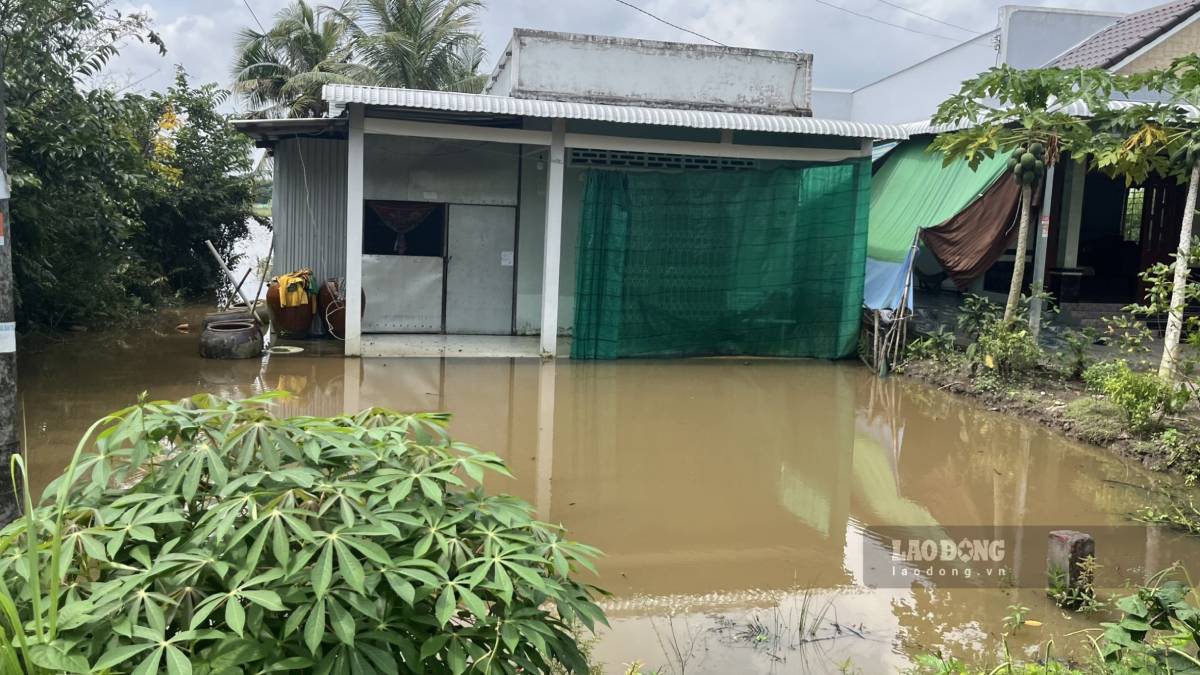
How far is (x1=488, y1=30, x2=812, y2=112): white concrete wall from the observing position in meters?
11.1

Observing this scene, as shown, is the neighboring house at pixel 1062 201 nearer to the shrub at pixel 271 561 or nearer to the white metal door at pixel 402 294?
the white metal door at pixel 402 294

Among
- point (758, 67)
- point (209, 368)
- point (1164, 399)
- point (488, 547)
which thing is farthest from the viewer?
point (758, 67)

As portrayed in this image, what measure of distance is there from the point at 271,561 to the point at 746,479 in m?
4.62

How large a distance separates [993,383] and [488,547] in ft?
25.9

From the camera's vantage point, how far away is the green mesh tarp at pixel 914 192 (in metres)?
10.6

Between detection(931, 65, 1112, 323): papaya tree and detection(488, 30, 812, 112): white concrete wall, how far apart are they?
282cm

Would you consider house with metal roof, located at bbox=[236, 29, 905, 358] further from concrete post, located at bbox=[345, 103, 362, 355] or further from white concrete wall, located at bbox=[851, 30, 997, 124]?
white concrete wall, located at bbox=[851, 30, 997, 124]

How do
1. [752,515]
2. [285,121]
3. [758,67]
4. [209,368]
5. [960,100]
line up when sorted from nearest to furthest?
[752,515] → [960,100] → [209,368] → [285,121] → [758,67]

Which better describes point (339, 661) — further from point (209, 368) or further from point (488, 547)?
point (209, 368)

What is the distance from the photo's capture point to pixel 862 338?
11281 millimetres

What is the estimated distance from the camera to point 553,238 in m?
11.0

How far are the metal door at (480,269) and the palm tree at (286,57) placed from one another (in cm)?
1005

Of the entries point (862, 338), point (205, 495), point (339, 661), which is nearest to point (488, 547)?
point (339, 661)

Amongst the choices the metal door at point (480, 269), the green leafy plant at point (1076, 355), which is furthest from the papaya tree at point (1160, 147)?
the metal door at point (480, 269)
